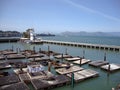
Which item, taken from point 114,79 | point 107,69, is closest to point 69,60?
point 107,69

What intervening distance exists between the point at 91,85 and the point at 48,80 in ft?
17.2

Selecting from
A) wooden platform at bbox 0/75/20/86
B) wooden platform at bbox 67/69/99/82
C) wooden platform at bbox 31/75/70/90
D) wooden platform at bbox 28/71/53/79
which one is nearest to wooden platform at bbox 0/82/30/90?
wooden platform at bbox 0/75/20/86

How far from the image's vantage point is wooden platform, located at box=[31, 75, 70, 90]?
1430 centimetres

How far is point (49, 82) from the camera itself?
15266 millimetres

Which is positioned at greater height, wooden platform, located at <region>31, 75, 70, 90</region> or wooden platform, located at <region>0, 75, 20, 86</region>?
wooden platform, located at <region>0, 75, 20, 86</region>

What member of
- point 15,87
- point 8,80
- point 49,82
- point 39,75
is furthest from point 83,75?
point 8,80

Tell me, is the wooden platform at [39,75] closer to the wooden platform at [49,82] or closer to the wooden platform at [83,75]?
the wooden platform at [49,82]

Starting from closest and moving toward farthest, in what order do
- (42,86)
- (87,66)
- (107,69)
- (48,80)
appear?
(42,86), (48,80), (107,69), (87,66)

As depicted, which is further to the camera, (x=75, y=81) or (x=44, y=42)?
(x=44, y=42)

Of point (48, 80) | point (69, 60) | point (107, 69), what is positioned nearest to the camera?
point (48, 80)

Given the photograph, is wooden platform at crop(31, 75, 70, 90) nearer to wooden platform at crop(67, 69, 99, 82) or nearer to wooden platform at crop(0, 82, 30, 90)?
wooden platform at crop(0, 82, 30, 90)

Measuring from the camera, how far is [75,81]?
16.5 m

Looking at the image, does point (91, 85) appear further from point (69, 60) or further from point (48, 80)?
point (69, 60)

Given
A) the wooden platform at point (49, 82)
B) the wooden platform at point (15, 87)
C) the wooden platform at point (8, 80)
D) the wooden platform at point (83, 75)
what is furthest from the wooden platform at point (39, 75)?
the wooden platform at point (83, 75)
